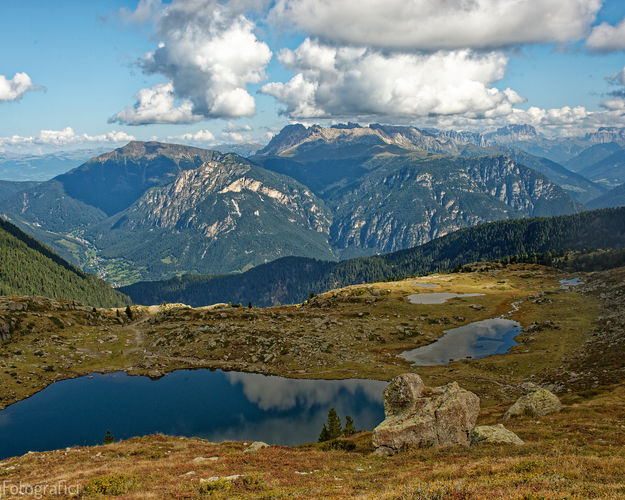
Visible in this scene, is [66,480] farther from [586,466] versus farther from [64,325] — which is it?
[64,325]

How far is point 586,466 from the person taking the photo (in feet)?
82.4

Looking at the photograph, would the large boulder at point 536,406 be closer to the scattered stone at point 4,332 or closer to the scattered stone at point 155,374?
the scattered stone at point 155,374

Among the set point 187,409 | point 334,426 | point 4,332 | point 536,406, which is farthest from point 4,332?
point 536,406

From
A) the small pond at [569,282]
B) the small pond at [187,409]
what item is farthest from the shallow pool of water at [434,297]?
the small pond at [187,409]

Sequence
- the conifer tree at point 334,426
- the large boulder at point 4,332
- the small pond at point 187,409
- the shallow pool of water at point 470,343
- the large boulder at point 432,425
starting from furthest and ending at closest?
the large boulder at point 4,332 < the shallow pool of water at point 470,343 < the small pond at point 187,409 < the conifer tree at point 334,426 < the large boulder at point 432,425

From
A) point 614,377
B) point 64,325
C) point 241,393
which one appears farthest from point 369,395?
point 64,325

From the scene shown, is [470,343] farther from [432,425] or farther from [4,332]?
[4,332]

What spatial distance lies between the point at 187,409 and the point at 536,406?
74.4m

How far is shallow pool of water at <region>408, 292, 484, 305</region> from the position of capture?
558ft

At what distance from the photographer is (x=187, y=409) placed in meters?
92.4

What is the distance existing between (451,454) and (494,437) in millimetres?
5121

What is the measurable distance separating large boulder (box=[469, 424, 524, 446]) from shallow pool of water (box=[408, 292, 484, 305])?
131363 mm

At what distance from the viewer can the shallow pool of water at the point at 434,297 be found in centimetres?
17000

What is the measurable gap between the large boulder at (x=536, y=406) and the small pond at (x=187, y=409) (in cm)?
3304
